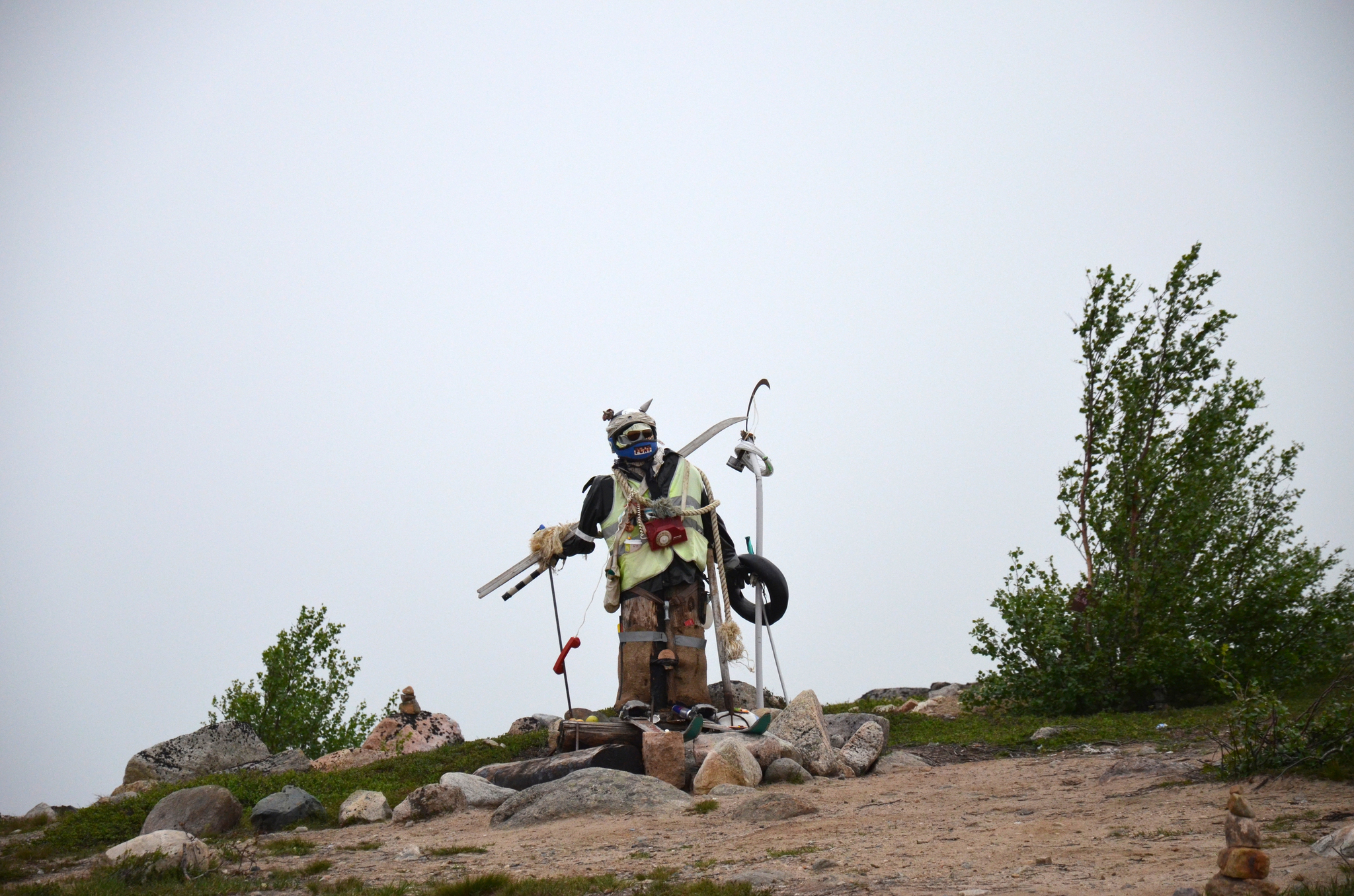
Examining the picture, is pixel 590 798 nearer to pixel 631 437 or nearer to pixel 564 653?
pixel 564 653

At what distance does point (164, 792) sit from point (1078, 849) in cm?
875

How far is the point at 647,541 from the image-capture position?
1071cm

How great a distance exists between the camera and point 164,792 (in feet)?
32.6

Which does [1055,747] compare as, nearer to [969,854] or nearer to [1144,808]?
[1144,808]

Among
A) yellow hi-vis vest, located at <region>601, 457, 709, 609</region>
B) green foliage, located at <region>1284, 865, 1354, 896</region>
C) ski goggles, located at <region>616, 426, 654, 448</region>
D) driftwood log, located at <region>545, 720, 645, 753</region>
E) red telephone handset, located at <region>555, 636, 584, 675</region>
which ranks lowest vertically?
green foliage, located at <region>1284, 865, 1354, 896</region>

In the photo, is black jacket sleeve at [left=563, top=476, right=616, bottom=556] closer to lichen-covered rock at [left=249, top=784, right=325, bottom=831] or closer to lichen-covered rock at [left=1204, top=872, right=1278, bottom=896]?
lichen-covered rock at [left=249, top=784, right=325, bottom=831]

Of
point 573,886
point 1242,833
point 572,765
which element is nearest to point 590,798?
point 572,765

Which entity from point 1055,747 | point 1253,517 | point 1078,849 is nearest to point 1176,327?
point 1253,517

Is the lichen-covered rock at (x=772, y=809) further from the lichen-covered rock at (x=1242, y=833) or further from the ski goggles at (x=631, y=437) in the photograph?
the ski goggles at (x=631, y=437)

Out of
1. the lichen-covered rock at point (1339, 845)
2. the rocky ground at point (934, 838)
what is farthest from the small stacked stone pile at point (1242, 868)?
the lichen-covered rock at point (1339, 845)

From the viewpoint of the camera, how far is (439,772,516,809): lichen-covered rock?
8844 millimetres

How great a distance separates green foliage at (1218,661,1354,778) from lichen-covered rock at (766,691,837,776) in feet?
11.3

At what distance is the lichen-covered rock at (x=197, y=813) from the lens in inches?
325

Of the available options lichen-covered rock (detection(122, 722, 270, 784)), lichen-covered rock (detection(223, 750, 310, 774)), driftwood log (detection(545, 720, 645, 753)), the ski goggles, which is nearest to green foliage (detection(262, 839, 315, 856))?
driftwood log (detection(545, 720, 645, 753))
